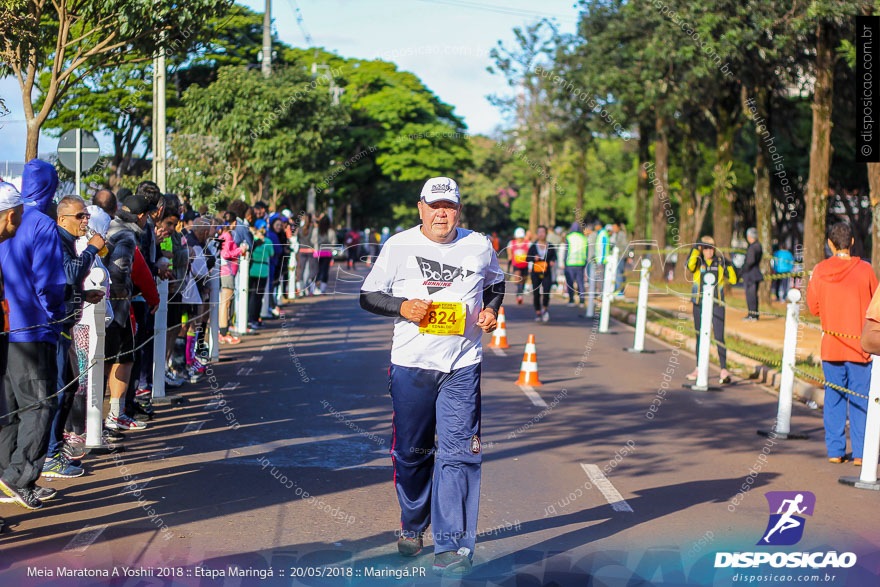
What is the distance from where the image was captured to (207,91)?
29.1m

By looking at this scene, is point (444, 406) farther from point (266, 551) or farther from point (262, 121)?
point (262, 121)

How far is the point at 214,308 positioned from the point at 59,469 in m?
5.98

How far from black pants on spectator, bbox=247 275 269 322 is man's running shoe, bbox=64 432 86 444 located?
33.1ft

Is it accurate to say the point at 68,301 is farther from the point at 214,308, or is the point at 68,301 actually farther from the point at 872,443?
the point at 214,308

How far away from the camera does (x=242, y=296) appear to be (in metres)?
16.1

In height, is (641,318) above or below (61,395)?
below

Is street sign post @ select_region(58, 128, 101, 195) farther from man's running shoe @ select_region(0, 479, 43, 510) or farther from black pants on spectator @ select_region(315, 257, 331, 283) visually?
man's running shoe @ select_region(0, 479, 43, 510)

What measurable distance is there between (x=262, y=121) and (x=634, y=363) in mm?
16638

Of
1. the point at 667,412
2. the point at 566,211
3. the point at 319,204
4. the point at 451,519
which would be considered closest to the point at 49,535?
the point at 451,519

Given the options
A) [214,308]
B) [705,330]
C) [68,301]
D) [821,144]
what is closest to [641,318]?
[705,330]

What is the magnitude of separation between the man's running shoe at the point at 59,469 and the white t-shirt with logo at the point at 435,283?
2900 mm

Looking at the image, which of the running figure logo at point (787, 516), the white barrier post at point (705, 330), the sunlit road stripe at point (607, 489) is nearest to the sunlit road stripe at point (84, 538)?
the sunlit road stripe at point (607, 489)

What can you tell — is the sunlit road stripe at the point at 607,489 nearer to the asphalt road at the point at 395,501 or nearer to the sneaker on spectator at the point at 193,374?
the asphalt road at the point at 395,501

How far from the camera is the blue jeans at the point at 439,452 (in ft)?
17.5
